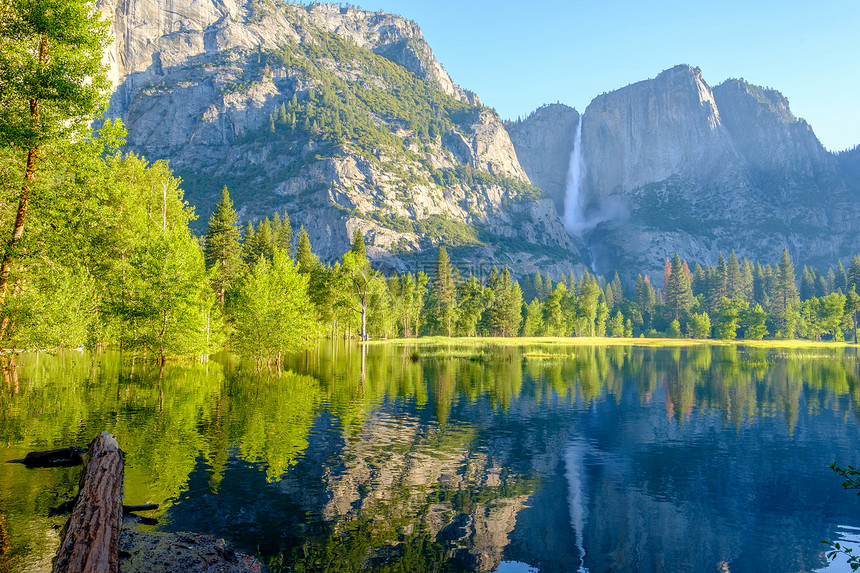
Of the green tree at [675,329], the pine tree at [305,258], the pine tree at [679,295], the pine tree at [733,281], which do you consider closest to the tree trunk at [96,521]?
the pine tree at [305,258]

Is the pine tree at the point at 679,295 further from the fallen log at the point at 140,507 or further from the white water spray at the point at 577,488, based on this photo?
the fallen log at the point at 140,507

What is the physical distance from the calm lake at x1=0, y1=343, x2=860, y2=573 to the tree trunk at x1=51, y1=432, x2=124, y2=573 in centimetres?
181

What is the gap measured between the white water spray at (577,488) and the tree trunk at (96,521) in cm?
1071

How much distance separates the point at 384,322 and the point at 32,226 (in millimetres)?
100376

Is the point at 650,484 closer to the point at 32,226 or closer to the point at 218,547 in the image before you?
the point at 218,547

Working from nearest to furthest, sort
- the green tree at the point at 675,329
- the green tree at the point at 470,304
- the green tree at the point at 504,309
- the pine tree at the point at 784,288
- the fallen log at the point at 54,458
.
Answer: the fallen log at the point at 54,458 < the green tree at the point at 470,304 < the green tree at the point at 504,309 < the green tree at the point at 675,329 < the pine tree at the point at 784,288

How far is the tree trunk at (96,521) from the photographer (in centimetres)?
926

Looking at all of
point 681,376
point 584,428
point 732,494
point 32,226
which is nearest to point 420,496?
point 732,494

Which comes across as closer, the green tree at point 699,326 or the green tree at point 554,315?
the green tree at point 554,315

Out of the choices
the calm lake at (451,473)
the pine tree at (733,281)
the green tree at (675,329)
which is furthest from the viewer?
the pine tree at (733,281)

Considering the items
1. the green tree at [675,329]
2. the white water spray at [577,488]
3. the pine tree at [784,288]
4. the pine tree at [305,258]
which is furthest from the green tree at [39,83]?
the pine tree at [784,288]

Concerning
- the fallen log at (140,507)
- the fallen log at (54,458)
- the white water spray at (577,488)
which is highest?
the fallen log at (54,458)

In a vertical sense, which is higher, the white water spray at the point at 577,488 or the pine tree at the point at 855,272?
the pine tree at the point at 855,272

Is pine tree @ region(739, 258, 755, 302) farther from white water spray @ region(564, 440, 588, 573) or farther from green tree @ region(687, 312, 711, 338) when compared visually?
white water spray @ region(564, 440, 588, 573)
